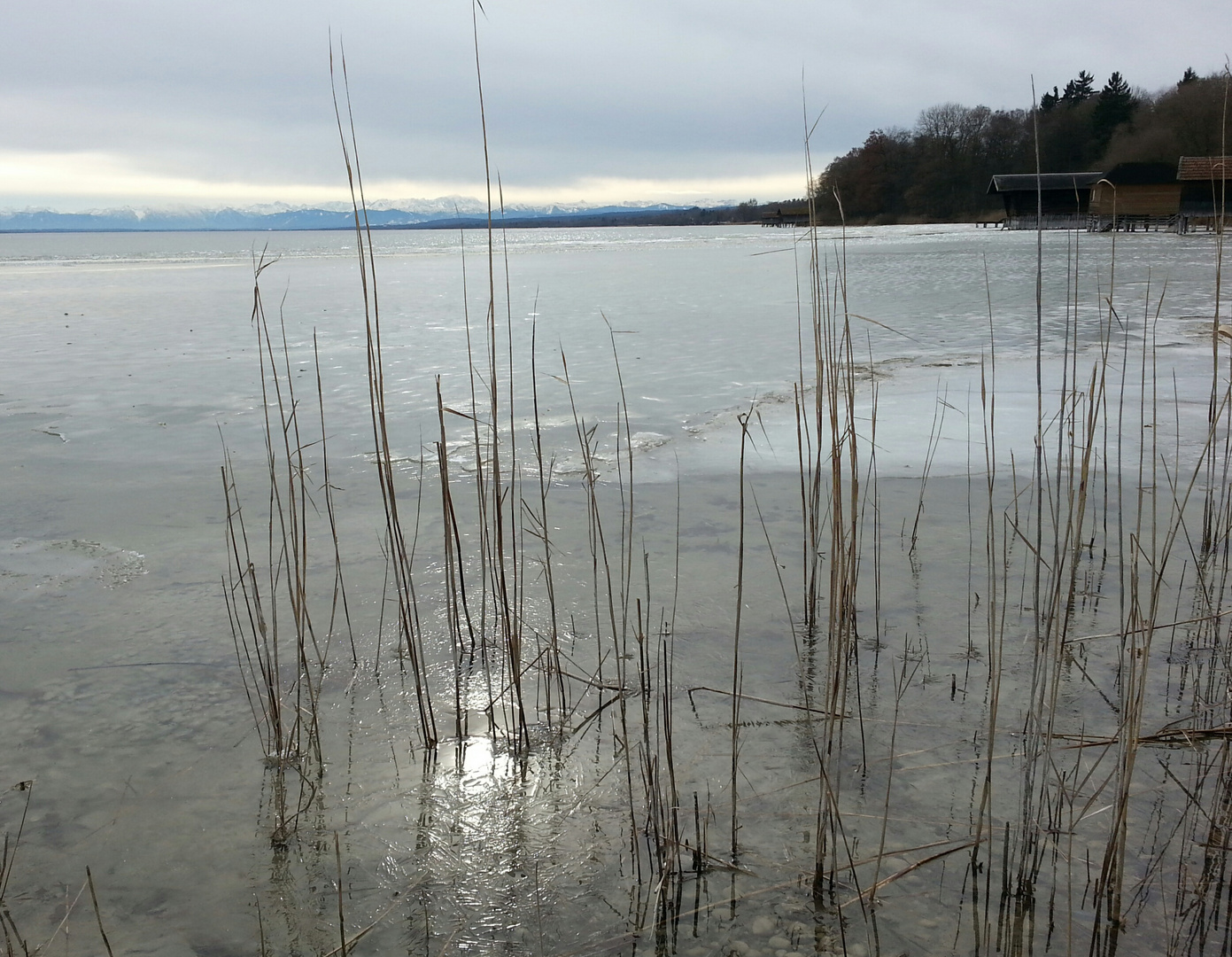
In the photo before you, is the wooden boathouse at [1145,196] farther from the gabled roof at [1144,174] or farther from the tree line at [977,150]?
the tree line at [977,150]

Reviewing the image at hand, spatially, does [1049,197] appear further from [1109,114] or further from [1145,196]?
[1109,114]

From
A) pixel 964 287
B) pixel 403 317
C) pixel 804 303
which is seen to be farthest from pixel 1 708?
pixel 964 287

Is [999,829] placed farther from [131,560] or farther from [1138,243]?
[1138,243]

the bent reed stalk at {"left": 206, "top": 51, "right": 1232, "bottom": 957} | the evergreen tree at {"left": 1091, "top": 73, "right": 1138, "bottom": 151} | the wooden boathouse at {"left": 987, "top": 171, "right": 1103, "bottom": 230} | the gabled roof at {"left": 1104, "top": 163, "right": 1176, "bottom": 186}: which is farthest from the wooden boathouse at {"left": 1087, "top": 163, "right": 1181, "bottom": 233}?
the bent reed stalk at {"left": 206, "top": 51, "right": 1232, "bottom": 957}

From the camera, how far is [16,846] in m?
1.91

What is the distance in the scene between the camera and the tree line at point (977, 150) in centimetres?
5572

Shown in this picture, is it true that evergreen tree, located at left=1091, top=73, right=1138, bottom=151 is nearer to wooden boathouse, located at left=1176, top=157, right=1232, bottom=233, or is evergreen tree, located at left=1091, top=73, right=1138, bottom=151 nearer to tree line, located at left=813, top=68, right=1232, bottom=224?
tree line, located at left=813, top=68, right=1232, bottom=224

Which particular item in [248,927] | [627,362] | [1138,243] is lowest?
[248,927]

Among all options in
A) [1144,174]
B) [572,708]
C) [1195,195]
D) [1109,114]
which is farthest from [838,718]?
[1109,114]

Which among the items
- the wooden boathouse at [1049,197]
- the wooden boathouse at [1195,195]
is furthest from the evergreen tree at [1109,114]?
the wooden boathouse at [1195,195]

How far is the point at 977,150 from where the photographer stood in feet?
203

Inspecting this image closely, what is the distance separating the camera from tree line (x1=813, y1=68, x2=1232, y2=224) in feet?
183

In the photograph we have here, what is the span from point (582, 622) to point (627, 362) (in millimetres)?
5467

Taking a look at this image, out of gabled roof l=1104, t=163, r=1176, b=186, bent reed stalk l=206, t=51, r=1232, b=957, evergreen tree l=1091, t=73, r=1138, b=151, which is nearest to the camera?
bent reed stalk l=206, t=51, r=1232, b=957
